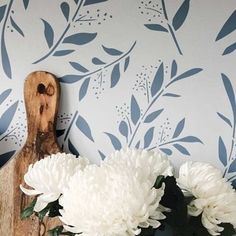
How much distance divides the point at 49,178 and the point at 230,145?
441 mm

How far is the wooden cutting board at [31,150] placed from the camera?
40.7 inches

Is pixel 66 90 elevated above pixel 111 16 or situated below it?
below

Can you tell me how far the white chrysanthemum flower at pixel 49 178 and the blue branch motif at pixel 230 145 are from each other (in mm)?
372

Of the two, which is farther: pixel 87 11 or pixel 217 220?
pixel 87 11

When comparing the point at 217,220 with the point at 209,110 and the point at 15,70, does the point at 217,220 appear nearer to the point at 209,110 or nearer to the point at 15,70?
the point at 209,110

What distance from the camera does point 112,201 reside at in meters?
0.62

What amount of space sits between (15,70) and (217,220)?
1.96 feet

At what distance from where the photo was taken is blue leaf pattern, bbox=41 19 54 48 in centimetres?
105

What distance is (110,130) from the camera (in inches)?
40.9

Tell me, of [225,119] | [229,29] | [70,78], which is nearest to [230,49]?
[229,29]

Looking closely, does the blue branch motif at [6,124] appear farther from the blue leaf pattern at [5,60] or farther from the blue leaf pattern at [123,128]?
the blue leaf pattern at [123,128]

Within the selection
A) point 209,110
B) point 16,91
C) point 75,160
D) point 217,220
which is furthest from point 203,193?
point 16,91

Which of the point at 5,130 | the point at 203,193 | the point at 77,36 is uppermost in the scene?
the point at 77,36

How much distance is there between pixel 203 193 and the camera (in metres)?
0.69
